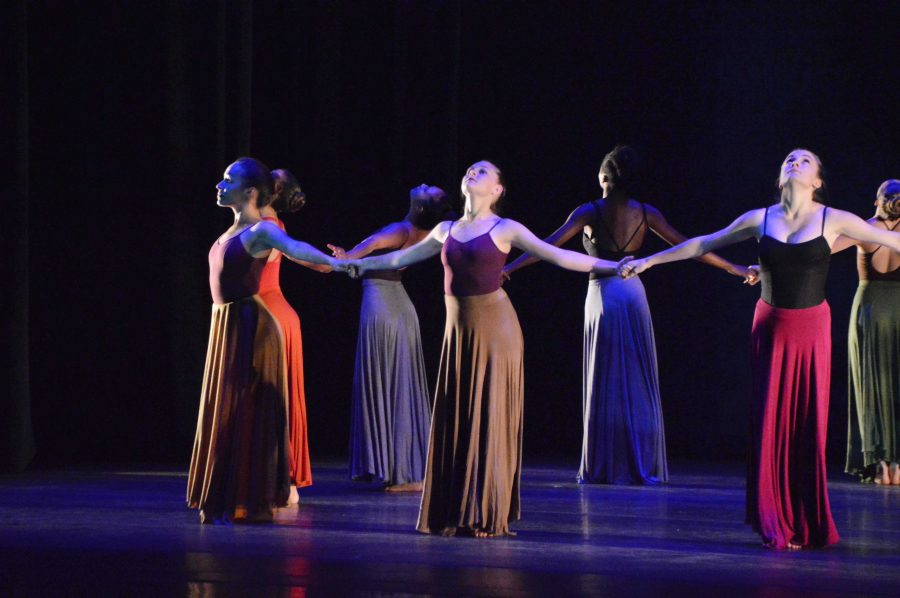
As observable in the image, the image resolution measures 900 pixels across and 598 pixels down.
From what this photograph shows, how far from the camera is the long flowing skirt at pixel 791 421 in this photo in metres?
4.60

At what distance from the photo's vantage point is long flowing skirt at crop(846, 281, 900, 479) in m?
6.87

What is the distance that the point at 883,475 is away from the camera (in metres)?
6.87

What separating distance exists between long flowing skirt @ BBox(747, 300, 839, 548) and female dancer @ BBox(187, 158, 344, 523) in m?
1.91

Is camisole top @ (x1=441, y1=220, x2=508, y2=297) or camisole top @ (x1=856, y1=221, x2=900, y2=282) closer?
camisole top @ (x1=441, y1=220, x2=508, y2=297)

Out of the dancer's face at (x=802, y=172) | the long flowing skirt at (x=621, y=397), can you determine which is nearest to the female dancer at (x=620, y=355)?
the long flowing skirt at (x=621, y=397)

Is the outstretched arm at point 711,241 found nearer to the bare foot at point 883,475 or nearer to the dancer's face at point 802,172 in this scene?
the dancer's face at point 802,172

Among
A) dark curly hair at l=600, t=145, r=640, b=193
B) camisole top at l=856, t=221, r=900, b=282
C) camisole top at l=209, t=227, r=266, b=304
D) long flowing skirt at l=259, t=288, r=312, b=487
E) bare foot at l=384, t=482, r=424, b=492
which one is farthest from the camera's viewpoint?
camisole top at l=856, t=221, r=900, b=282

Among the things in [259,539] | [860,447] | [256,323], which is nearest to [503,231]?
[256,323]

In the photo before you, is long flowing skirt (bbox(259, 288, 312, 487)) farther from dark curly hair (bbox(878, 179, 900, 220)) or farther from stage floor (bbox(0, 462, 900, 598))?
dark curly hair (bbox(878, 179, 900, 220))

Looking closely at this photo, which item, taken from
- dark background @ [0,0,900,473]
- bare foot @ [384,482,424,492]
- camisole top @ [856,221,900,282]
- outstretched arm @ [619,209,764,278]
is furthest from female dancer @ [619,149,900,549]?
dark background @ [0,0,900,473]

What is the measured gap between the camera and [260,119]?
27.6 feet

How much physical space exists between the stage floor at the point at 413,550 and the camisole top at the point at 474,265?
956mm

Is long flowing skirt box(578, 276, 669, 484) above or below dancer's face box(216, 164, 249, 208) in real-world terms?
below

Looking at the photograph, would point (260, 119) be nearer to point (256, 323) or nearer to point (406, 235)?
point (406, 235)
